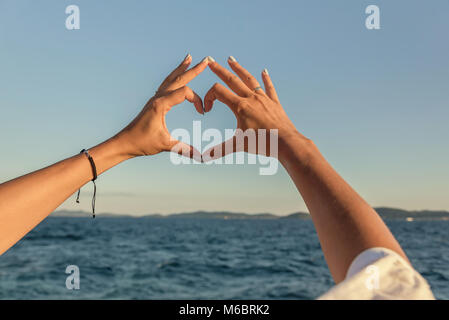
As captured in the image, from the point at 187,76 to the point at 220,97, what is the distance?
388 mm

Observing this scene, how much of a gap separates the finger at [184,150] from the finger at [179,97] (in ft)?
0.68

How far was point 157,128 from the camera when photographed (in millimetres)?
1987

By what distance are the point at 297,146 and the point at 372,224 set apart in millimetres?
412

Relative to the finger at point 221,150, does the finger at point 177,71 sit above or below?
above

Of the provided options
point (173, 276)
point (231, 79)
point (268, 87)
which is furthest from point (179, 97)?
point (173, 276)

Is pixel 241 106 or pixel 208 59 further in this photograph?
pixel 208 59

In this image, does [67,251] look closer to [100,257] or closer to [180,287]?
[100,257]

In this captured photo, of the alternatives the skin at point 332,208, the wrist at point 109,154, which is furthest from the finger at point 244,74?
the wrist at point 109,154

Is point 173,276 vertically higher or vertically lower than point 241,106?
lower

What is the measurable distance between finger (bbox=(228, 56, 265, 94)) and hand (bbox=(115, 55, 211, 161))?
13.1 inches

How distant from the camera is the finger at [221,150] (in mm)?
1898

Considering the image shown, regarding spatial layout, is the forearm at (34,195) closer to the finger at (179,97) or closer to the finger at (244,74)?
the finger at (179,97)
